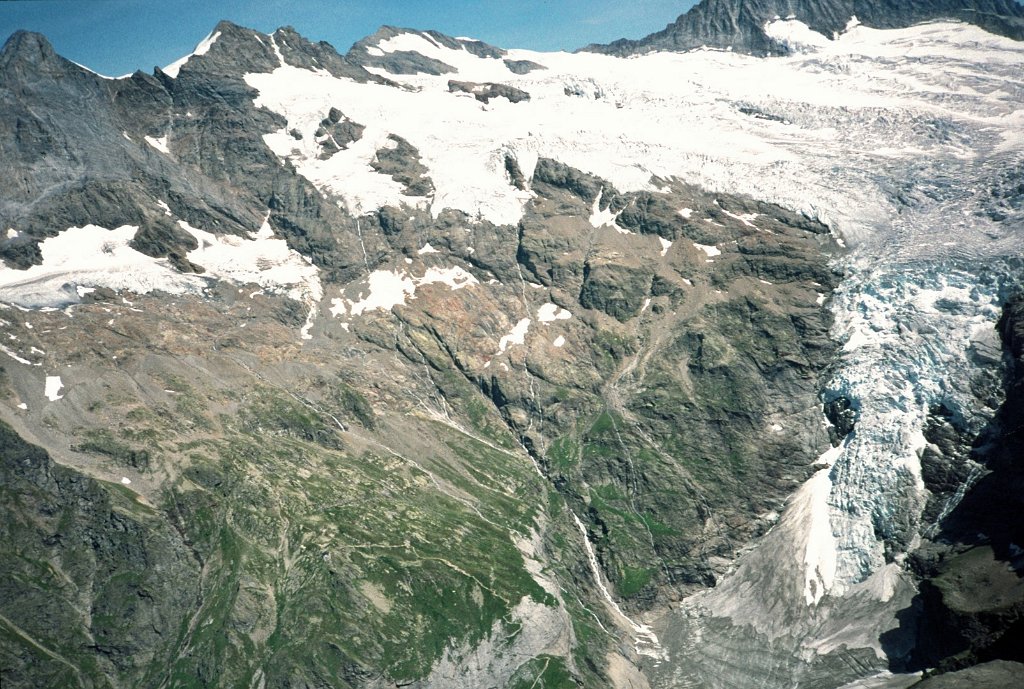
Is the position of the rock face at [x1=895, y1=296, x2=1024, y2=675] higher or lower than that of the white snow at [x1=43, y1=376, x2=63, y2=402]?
lower

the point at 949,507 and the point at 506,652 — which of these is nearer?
the point at 506,652

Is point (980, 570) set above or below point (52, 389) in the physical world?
below

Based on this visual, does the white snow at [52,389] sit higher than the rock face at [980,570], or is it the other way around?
the white snow at [52,389]

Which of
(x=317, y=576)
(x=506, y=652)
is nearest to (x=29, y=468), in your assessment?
(x=317, y=576)

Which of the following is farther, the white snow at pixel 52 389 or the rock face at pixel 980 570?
the white snow at pixel 52 389

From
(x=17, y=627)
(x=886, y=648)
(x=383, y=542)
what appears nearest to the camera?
(x=17, y=627)

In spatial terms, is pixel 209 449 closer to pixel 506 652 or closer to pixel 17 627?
pixel 17 627

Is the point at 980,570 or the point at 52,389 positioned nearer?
the point at 980,570

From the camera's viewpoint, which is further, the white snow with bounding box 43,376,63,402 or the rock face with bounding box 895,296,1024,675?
the white snow with bounding box 43,376,63,402
